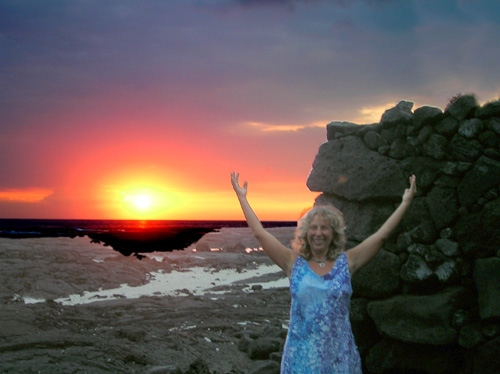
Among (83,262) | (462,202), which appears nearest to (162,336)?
(462,202)

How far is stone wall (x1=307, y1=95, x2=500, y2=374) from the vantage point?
5223 millimetres

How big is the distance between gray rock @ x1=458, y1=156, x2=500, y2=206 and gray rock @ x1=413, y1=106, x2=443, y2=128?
0.74m

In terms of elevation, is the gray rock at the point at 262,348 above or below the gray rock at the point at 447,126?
below

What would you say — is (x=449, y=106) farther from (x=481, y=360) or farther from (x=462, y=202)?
(x=481, y=360)

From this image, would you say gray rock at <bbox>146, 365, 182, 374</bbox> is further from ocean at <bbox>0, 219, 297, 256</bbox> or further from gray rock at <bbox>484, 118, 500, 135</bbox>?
ocean at <bbox>0, 219, 297, 256</bbox>

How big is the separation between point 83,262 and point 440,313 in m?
13.5

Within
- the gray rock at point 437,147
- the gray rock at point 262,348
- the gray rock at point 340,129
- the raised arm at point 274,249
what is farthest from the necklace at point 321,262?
the gray rock at point 262,348

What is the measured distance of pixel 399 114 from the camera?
5.96 meters

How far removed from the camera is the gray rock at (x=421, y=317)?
17.2 ft

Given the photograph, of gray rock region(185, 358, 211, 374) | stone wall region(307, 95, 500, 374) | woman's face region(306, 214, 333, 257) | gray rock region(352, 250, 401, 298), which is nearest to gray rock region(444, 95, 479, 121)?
stone wall region(307, 95, 500, 374)

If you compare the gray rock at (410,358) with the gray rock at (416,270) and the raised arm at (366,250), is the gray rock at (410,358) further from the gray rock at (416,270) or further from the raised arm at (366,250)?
the raised arm at (366,250)

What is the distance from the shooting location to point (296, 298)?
3.12 meters

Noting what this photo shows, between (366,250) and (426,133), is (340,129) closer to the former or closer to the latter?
(426,133)

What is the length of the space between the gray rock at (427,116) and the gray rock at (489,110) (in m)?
0.44
